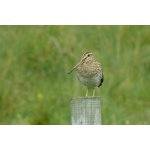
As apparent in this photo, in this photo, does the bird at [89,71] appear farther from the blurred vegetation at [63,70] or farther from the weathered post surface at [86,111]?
the blurred vegetation at [63,70]

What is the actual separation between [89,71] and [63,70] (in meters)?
5.12

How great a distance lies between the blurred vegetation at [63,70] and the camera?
15.5 meters

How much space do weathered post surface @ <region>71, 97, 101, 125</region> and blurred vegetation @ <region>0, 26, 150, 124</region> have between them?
16.1ft

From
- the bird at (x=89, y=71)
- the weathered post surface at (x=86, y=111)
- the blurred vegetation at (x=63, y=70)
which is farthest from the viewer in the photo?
the blurred vegetation at (x=63, y=70)

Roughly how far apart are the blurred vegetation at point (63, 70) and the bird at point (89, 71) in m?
3.43

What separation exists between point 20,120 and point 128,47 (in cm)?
324

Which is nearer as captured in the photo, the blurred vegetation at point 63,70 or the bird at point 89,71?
the bird at point 89,71

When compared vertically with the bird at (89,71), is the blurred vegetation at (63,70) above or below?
above

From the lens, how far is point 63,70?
16375 mm

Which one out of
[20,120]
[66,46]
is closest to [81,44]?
[66,46]

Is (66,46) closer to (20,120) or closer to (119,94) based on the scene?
(119,94)

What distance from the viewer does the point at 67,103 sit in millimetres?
15648

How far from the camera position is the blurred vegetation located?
1548 cm

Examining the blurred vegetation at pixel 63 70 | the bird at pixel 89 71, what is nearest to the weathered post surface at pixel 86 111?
the bird at pixel 89 71
